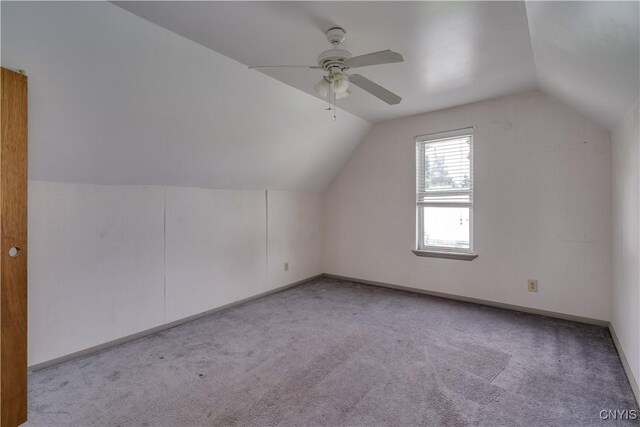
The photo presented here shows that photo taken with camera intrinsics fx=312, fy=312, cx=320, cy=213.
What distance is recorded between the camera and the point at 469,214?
3.80 meters

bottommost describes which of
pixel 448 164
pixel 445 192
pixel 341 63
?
pixel 445 192

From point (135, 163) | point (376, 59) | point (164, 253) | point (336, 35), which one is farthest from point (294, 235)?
point (376, 59)

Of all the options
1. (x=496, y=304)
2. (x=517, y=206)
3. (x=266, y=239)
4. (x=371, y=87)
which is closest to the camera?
(x=371, y=87)

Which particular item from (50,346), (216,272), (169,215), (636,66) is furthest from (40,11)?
A: (636,66)

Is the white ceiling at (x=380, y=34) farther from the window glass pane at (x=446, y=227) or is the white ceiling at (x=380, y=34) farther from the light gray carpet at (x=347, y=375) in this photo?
the light gray carpet at (x=347, y=375)

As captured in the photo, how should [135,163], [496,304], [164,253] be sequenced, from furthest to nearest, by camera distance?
1. [496,304]
2. [164,253]
3. [135,163]

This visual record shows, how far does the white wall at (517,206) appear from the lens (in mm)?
3049

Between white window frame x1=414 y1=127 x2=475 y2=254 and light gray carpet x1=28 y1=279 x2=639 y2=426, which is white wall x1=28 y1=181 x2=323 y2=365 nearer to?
light gray carpet x1=28 y1=279 x2=639 y2=426

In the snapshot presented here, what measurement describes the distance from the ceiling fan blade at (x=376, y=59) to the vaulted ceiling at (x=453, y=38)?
1.04 feet

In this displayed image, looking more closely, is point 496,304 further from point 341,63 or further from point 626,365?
point 341,63

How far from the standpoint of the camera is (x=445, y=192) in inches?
156

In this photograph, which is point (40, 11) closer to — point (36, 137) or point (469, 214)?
point (36, 137)

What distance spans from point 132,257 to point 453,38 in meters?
3.18

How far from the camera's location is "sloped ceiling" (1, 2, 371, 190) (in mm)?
1758
